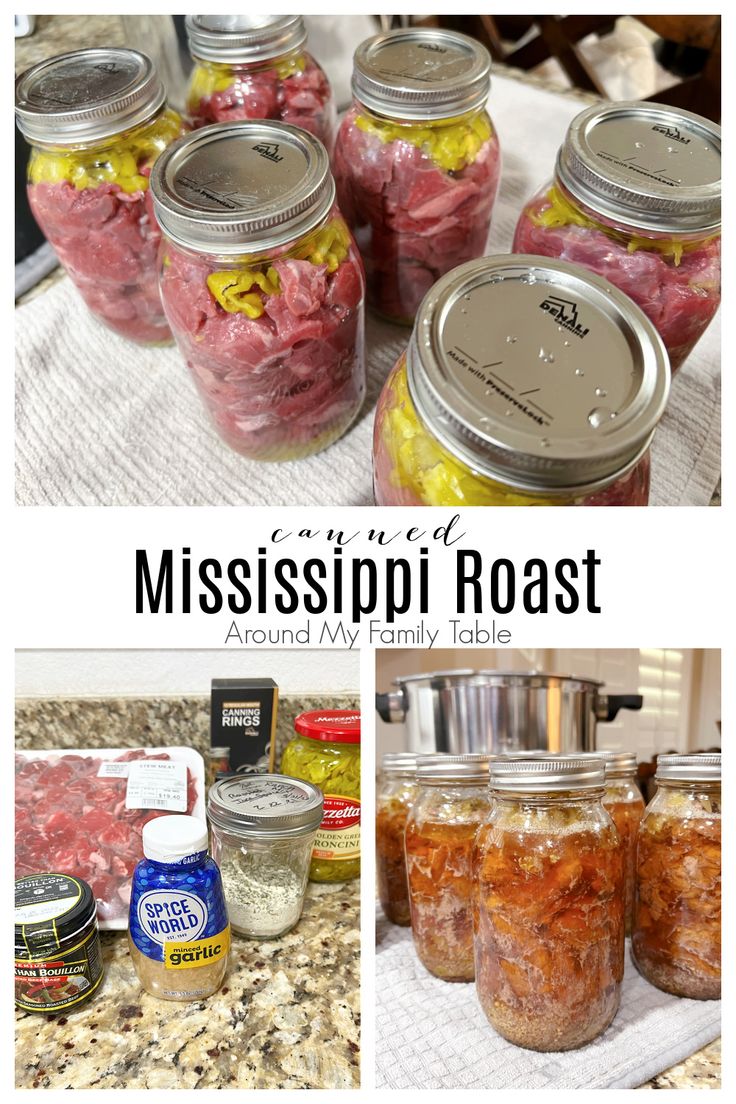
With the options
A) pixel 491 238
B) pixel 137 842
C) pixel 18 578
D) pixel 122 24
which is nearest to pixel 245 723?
pixel 137 842

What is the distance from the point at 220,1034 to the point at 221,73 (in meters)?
0.83

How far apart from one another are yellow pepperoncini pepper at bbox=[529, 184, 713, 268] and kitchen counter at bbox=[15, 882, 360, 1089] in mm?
603

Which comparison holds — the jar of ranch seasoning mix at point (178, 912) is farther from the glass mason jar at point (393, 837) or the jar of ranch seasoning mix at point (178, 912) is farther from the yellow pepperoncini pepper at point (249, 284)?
the yellow pepperoncini pepper at point (249, 284)

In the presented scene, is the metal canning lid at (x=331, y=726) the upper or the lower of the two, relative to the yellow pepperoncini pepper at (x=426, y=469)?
lower

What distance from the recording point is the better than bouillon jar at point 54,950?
25.1 inches

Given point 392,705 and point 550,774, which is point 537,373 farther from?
point 392,705

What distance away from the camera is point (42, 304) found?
0.90m

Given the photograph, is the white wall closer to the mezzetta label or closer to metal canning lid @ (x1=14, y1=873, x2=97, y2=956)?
the mezzetta label

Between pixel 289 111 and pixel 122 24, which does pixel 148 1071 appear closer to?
pixel 289 111

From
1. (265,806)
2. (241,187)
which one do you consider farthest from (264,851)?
(241,187)

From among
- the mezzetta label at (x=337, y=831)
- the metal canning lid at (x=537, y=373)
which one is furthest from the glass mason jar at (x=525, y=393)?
the mezzetta label at (x=337, y=831)

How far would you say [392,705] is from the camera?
0.84 metres

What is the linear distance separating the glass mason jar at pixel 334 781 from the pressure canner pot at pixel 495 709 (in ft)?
0.21

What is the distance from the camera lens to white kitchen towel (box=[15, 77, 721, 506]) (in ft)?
2.44
